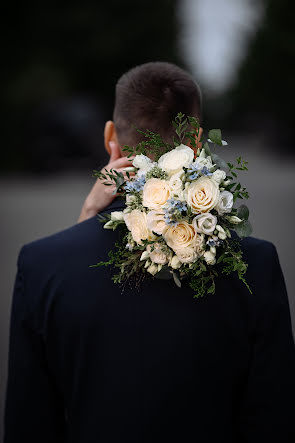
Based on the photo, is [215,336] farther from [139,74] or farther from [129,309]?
[139,74]

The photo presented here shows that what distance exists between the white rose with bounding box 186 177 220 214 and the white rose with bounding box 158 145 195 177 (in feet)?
0.23

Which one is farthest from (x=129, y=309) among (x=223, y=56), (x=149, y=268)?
(x=223, y=56)

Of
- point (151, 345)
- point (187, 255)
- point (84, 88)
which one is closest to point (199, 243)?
point (187, 255)

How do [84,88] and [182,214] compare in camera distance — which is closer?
[182,214]

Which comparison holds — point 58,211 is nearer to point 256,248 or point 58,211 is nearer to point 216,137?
point 256,248

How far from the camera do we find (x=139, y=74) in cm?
208

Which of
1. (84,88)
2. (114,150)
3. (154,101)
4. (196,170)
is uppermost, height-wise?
(84,88)

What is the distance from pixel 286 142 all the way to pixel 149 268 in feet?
85.4

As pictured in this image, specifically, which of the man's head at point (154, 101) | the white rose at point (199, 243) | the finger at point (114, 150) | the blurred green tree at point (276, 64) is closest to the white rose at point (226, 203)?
the white rose at point (199, 243)

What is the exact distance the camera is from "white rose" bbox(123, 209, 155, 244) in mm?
1616

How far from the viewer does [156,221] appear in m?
1.60

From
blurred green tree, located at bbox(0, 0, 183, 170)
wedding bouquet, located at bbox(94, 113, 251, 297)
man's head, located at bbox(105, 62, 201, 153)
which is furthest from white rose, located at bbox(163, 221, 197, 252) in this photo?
blurred green tree, located at bbox(0, 0, 183, 170)

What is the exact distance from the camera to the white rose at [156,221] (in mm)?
1589

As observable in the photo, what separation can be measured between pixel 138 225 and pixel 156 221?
64mm
